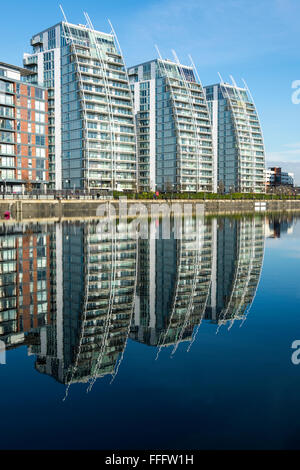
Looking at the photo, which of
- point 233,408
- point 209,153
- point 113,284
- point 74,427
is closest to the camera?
point 74,427

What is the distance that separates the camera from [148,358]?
1260 centimetres

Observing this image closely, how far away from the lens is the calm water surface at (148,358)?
27.7 feet

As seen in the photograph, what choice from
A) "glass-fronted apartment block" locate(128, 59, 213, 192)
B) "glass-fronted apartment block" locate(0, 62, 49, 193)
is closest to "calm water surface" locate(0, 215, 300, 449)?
"glass-fronted apartment block" locate(0, 62, 49, 193)

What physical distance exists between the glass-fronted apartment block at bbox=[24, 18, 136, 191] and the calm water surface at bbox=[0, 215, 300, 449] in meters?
121

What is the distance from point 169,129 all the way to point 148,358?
170868mm

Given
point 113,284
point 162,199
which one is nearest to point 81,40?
point 162,199

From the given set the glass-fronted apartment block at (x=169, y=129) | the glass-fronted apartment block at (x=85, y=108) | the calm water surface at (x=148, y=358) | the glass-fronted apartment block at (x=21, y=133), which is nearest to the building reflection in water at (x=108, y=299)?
the calm water surface at (x=148, y=358)

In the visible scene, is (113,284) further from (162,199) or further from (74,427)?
(162,199)

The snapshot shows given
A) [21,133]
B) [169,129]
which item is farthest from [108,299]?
[169,129]

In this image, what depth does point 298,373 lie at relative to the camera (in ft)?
36.9

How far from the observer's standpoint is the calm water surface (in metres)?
8.45

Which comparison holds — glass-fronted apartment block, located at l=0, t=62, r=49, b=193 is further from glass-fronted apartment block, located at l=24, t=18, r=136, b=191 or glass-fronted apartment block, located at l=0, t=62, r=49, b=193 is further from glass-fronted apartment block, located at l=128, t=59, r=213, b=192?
glass-fronted apartment block, located at l=128, t=59, r=213, b=192
